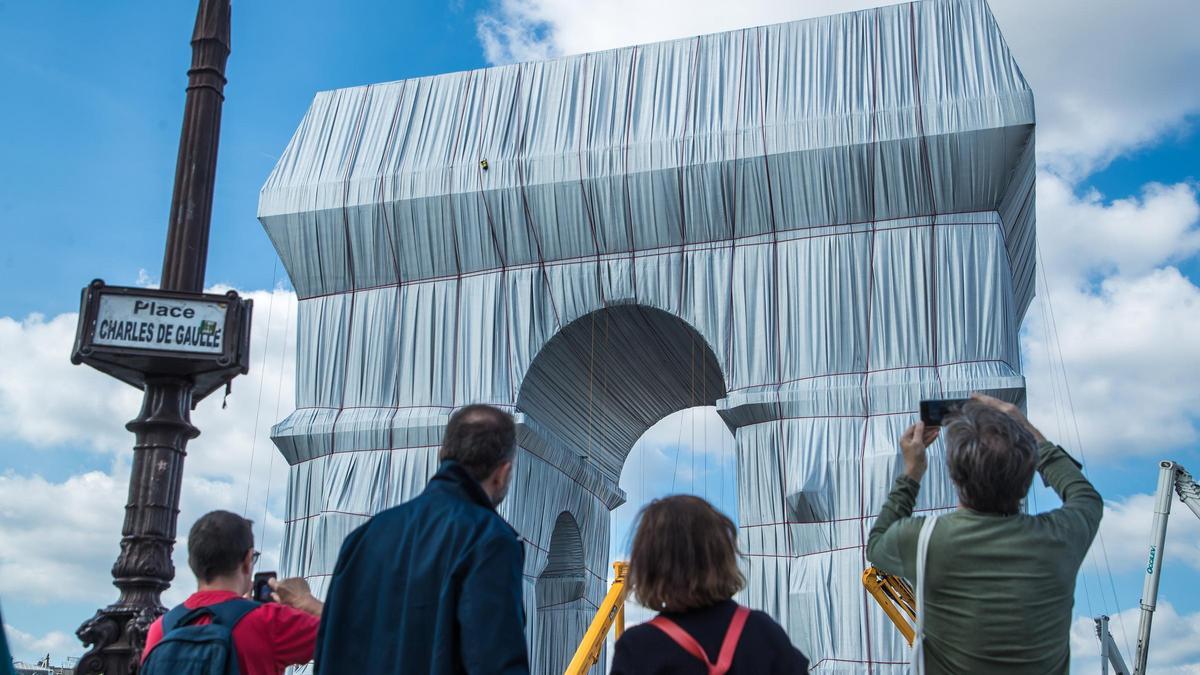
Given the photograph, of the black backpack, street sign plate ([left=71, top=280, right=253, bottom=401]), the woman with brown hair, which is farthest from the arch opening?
the woman with brown hair

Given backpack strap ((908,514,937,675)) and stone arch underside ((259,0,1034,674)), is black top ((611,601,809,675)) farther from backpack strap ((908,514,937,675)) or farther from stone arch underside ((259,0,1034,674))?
stone arch underside ((259,0,1034,674))

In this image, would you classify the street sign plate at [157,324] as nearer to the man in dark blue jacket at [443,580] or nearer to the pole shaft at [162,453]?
the pole shaft at [162,453]

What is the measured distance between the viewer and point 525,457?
66.9ft

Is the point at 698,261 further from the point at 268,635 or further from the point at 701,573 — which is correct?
the point at 701,573

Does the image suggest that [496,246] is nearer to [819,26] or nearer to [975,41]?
[819,26]

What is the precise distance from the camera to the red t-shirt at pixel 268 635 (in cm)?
396

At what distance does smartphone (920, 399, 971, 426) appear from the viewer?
147 inches

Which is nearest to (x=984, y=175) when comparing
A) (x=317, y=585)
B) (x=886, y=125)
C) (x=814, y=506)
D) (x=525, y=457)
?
(x=886, y=125)

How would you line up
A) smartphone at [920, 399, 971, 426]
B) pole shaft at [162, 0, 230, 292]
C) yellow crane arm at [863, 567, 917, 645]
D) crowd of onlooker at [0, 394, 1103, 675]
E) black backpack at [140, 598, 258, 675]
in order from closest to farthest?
crowd of onlooker at [0, 394, 1103, 675], smartphone at [920, 399, 971, 426], black backpack at [140, 598, 258, 675], pole shaft at [162, 0, 230, 292], yellow crane arm at [863, 567, 917, 645]

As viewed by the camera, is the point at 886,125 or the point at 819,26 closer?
the point at 886,125

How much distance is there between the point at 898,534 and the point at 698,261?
53.3 ft

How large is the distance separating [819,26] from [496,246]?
6769 mm

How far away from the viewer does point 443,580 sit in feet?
11.2

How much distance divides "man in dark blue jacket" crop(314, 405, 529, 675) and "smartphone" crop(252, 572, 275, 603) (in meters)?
0.84
